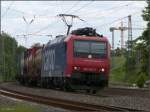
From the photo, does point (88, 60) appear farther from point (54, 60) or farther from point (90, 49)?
point (54, 60)

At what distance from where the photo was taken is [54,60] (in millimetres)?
36781

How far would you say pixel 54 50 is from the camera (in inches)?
1449

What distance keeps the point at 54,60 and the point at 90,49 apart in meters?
4.05

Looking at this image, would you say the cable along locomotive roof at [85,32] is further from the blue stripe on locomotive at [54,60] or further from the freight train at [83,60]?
the blue stripe on locomotive at [54,60]

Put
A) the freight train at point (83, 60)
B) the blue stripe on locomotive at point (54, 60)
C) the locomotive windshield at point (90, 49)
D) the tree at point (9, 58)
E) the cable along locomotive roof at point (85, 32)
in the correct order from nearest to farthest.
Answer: the freight train at point (83, 60)
the locomotive windshield at point (90, 49)
the blue stripe on locomotive at point (54, 60)
the cable along locomotive roof at point (85, 32)
the tree at point (9, 58)

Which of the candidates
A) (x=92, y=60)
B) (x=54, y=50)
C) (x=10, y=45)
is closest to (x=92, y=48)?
(x=92, y=60)

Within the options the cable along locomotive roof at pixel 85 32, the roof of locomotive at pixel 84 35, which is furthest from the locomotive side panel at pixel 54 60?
the cable along locomotive roof at pixel 85 32

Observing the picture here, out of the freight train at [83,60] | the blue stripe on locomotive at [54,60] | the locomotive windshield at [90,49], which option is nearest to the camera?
the freight train at [83,60]

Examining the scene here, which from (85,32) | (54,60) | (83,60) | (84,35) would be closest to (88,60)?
(83,60)

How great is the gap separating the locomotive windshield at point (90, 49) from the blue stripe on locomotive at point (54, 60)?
885mm

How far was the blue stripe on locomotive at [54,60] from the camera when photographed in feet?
112

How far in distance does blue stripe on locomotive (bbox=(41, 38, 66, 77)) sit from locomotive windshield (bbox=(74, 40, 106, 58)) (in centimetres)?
89

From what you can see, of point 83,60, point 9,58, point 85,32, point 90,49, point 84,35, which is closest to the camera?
point 83,60

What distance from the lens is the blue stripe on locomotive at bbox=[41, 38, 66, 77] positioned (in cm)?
3419
